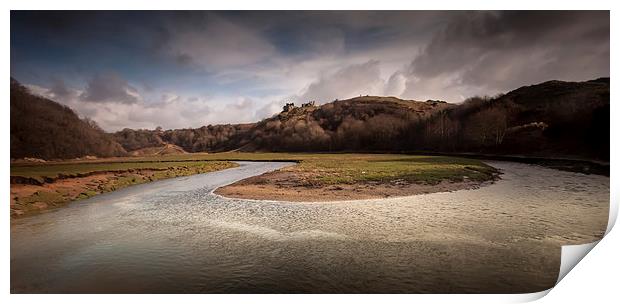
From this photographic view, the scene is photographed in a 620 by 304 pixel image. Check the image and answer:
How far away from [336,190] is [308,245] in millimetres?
6267

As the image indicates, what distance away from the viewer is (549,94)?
33.6ft

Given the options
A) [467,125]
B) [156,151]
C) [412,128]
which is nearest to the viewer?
[156,151]

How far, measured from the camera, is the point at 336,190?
1286 cm

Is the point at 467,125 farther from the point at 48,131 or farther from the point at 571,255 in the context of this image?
the point at 48,131

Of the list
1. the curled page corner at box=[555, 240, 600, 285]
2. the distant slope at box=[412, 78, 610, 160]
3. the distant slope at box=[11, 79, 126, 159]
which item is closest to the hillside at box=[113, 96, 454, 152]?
the distant slope at box=[11, 79, 126, 159]

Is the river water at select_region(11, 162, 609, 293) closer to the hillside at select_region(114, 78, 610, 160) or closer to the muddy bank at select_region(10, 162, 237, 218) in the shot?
the muddy bank at select_region(10, 162, 237, 218)

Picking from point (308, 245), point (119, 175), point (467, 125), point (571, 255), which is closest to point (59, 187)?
point (119, 175)

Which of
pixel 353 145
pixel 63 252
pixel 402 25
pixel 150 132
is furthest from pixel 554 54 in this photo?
pixel 63 252

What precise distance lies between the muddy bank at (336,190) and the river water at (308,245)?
1251mm

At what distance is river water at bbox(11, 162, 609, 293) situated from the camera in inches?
217

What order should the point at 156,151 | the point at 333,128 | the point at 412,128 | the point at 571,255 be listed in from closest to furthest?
the point at 571,255
the point at 156,151
the point at 412,128
the point at 333,128

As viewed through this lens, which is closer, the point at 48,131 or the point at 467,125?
the point at 48,131

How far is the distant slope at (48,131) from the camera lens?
7312 mm

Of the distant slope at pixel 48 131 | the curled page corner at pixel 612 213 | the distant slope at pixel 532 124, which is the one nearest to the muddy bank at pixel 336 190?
the distant slope at pixel 532 124
